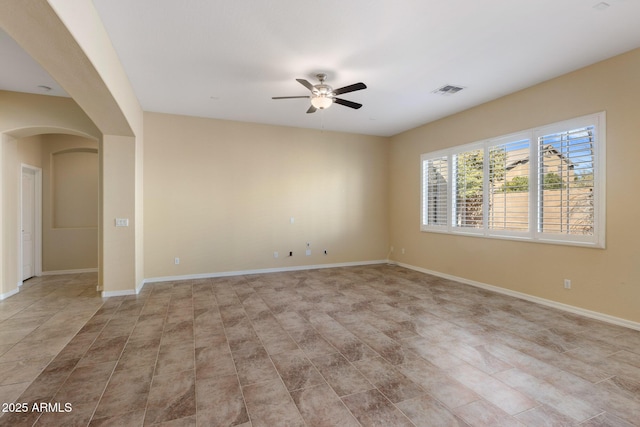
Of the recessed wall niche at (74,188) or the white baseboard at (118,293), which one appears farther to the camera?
the recessed wall niche at (74,188)

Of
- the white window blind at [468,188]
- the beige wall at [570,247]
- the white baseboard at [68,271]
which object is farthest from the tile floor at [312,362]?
the white baseboard at [68,271]

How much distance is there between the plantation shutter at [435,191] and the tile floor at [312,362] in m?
2.04

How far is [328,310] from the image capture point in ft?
13.3

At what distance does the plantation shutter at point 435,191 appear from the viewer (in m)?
5.98

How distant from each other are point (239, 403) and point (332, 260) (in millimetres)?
4990

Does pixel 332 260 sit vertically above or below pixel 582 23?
below

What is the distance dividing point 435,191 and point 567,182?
8.03 ft

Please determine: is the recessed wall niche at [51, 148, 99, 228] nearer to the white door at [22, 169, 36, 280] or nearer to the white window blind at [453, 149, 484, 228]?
the white door at [22, 169, 36, 280]

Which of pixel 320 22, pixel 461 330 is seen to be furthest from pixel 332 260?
pixel 320 22

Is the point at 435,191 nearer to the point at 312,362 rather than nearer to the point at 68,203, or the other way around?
the point at 312,362

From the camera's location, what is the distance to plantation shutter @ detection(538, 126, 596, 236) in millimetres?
3783

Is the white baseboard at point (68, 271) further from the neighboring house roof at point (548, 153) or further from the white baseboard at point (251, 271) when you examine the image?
the neighboring house roof at point (548, 153)

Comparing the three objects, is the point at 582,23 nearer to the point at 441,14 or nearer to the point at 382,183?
the point at 441,14

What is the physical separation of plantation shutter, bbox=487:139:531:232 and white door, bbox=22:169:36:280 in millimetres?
8533
